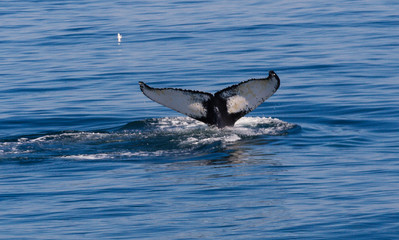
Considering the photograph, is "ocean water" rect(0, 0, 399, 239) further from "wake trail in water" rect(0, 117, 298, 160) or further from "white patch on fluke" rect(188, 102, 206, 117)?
"white patch on fluke" rect(188, 102, 206, 117)

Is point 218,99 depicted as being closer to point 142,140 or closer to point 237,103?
point 237,103

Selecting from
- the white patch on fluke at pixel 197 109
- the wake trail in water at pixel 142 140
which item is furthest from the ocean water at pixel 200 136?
the white patch on fluke at pixel 197 109

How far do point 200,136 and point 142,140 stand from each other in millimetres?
864

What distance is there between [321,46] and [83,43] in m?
7.00

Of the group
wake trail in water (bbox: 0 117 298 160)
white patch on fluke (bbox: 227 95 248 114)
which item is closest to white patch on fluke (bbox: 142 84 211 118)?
white patch on fluke (bbox: 227 95 248 114)

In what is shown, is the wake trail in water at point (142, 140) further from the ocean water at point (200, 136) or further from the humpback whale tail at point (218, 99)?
the humpback whale tail at point (218, 99)

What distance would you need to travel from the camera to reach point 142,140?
14086mm

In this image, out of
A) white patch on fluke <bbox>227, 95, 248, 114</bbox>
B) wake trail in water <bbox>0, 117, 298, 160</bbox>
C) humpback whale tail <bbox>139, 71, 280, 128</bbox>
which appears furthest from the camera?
white patch on fluke <bbox>227, 95, 248, 114</bbox>

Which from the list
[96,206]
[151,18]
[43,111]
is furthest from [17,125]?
[151,18]

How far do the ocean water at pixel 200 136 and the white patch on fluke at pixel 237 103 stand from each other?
1.53 feet

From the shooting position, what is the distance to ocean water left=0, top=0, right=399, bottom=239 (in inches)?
392

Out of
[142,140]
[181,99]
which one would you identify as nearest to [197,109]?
[181,99]

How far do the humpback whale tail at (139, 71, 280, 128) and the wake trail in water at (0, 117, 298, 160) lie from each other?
386 millimetres

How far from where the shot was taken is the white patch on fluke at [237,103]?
541 inches
